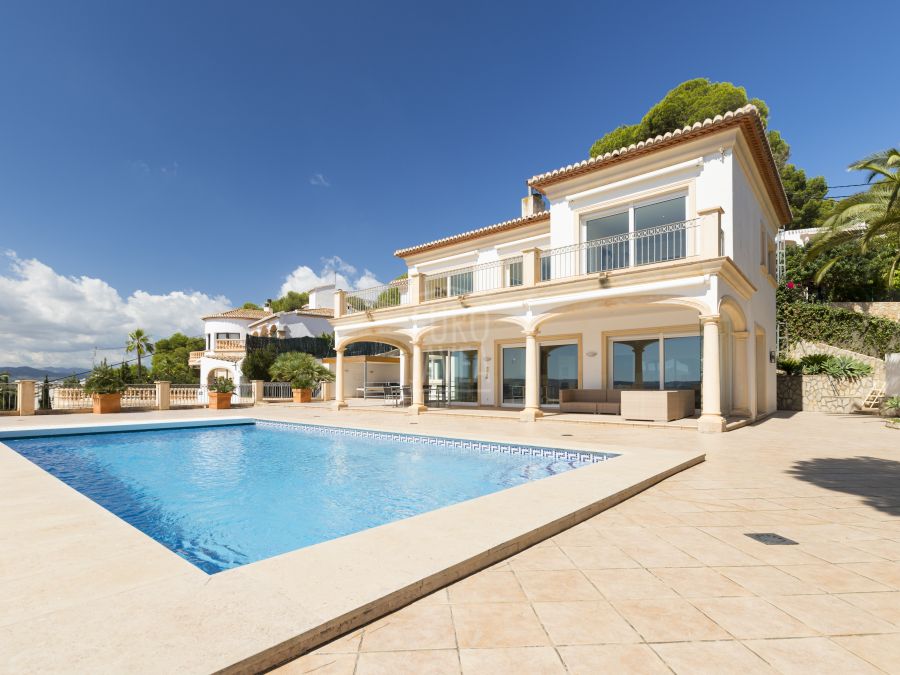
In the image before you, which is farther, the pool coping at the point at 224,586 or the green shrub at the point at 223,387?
the green shrub at the point at 223,387

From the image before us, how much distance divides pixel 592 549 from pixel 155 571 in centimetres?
301

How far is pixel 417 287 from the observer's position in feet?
52.6

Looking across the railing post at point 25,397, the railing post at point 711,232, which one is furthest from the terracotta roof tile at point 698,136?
the railing post at point 25,397

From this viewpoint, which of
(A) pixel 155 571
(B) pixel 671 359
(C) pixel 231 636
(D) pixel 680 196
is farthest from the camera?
(B) pixel 671 359

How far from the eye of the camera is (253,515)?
555cm

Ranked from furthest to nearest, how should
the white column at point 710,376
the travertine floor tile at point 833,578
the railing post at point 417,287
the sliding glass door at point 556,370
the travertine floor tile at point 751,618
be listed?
the railing post at point 417,287
the sliding glass door at point 556,370
the white column at point 710,376
the travertine floor tile at point 833,578
the travertine floor tile at point 751,618

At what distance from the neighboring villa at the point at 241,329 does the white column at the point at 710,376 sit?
2689 centimetres

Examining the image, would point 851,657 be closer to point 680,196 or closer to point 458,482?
point 458,482

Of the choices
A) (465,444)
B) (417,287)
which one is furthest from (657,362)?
(417,287)

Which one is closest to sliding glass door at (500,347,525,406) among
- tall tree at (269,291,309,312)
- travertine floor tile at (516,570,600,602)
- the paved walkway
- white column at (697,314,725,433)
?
white column at (697,314,725,433)

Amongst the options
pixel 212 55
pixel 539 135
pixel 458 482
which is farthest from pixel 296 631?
pixel 539 135

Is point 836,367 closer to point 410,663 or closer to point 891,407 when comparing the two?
point 891,407

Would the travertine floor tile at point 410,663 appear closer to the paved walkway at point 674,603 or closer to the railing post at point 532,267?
the paved walkway at point 674,603

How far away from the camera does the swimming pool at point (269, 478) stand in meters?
5.03
